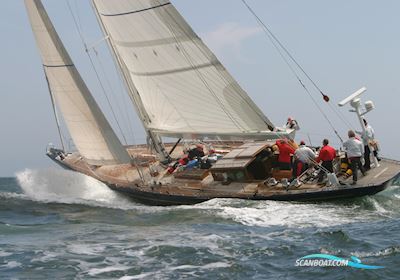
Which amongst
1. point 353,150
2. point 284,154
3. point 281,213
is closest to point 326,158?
point 353,150

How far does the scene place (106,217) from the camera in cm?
1498

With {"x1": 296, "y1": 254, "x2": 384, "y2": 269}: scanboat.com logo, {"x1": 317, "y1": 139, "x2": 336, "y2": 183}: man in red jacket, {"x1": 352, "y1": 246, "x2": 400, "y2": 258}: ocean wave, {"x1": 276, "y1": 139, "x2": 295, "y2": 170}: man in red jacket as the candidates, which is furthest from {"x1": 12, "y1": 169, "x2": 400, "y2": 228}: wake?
{"x1": 296, "y1": 254, "x2": 384, "y2": 269}: scanboat.com logo

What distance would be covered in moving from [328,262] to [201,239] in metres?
3.03

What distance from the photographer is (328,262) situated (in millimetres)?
8734

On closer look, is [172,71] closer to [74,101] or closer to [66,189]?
[74,101]

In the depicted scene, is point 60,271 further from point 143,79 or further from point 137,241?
point 143,79

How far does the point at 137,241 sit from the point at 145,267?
2.04 meters

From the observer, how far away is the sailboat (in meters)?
16.1

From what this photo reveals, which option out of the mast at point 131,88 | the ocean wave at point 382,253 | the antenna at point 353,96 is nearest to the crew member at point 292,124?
the antenna at point 353,96

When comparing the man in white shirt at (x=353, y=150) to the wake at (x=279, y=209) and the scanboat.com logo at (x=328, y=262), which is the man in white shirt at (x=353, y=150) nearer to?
the wake at (x=279, y=209)

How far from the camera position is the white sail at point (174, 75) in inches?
686

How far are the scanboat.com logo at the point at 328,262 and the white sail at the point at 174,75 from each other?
8033mm

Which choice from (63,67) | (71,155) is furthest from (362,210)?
(71,155)

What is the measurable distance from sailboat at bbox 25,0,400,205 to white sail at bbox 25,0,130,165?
0.12 feet
